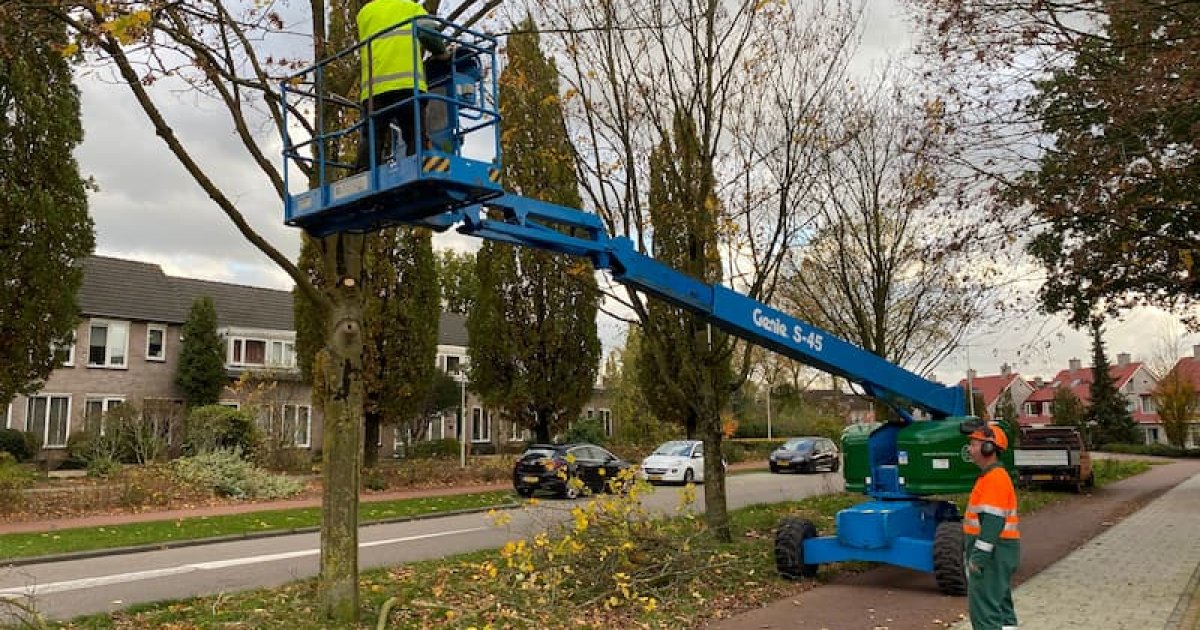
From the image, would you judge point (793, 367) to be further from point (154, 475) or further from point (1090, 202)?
point (1090, 202)

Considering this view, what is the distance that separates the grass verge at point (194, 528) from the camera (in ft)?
44.1

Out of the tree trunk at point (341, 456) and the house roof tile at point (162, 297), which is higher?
the house roof tile at point (162, 297)

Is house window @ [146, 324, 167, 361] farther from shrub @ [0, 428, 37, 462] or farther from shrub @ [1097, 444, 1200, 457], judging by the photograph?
shrub @ [1097, 444, 1200, 457]

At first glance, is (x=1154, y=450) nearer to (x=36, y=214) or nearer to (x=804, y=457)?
(x=804, y=457)

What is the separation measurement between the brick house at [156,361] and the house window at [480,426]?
1.07 meters

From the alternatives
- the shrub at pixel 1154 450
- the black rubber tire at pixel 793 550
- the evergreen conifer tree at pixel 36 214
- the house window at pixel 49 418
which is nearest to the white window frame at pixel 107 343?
the house window at pixel 49 418

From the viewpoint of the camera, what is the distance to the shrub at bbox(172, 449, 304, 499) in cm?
2064

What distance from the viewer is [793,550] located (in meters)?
9.52

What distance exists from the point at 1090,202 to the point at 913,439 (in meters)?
3.21

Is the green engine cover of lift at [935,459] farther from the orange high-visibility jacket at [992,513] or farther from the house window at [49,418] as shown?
the house window at [49,418]

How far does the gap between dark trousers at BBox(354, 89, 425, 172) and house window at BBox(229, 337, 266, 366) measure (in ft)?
114

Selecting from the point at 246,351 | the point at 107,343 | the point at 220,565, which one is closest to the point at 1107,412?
the point at 246,351

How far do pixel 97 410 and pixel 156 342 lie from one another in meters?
8.97

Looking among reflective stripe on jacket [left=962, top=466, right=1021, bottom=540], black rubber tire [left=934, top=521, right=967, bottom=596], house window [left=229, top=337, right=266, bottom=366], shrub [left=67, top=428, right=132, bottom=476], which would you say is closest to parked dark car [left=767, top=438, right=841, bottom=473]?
shrub [left=67, top=428, right=132, bottom=476]
